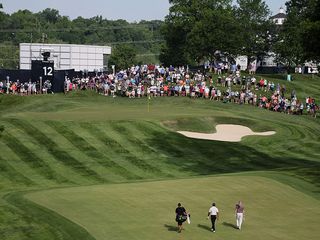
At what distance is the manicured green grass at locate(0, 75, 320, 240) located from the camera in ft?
177

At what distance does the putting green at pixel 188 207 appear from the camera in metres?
37.9

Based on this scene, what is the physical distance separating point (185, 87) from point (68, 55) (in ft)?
204

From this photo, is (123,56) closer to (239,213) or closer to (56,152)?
(56,152)

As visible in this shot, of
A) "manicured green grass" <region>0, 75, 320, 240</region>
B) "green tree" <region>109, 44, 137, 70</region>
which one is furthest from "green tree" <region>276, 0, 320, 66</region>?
"green tree" <region>109, 44, 137, 70</region>

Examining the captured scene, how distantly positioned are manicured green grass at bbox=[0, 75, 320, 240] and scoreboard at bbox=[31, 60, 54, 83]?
614 centimetres

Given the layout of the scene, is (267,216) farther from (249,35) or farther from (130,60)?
(130,60)

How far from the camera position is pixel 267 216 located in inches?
1656

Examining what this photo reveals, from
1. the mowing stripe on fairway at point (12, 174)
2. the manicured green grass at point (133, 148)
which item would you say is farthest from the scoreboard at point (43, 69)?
the mowing stripe on fairway at point (12, 174)

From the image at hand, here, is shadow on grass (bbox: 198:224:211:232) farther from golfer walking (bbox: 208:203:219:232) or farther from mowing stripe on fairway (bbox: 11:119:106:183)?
mowing stripe on fairway (bbox: 11:119:106:183)

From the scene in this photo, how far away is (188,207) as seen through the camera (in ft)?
141

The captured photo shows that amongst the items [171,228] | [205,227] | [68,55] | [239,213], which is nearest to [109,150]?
[205,227]

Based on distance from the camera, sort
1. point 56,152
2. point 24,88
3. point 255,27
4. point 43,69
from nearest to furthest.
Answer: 1. point 56,152
2. point 43,69
3. point 24,88
4. point 255,27

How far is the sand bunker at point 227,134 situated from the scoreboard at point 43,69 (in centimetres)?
2387

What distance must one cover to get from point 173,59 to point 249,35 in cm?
2355
